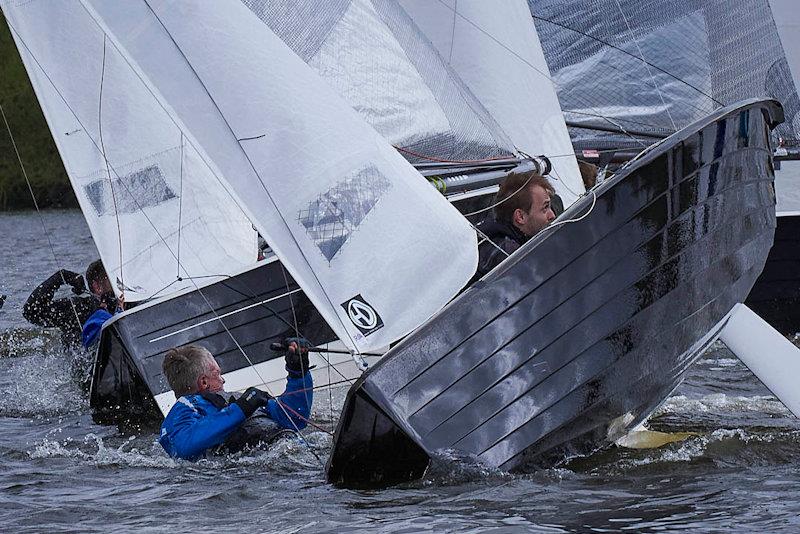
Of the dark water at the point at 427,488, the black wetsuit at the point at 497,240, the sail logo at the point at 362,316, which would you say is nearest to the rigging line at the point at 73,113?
the dark water at the point at 427,488

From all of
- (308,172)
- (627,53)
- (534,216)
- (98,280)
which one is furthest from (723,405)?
(98,280)

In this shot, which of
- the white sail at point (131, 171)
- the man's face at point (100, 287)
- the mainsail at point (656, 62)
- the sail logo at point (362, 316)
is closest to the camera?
the sail logo at point (362, 316)

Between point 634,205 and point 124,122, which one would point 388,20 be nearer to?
point 634,205

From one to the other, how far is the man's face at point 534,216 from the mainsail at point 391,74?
1.21 m

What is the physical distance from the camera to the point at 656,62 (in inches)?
365

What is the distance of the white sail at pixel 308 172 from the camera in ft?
15.0

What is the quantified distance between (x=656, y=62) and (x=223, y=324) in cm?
383

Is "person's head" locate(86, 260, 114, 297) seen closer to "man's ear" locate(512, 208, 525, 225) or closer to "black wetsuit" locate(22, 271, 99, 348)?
"black wetsuit" locate(22, 271, 99, 348)

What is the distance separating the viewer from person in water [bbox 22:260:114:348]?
8.25m

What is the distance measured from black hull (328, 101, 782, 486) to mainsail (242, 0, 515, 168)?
173cm

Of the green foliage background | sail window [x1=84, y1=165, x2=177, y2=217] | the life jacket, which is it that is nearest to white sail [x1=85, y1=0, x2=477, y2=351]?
the life jacket

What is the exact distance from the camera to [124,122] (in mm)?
8242

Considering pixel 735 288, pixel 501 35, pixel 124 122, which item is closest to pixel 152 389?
pixel 124 122

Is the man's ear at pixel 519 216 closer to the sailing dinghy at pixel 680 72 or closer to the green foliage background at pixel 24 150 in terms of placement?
the sailing dinghy at pixel 680 72
